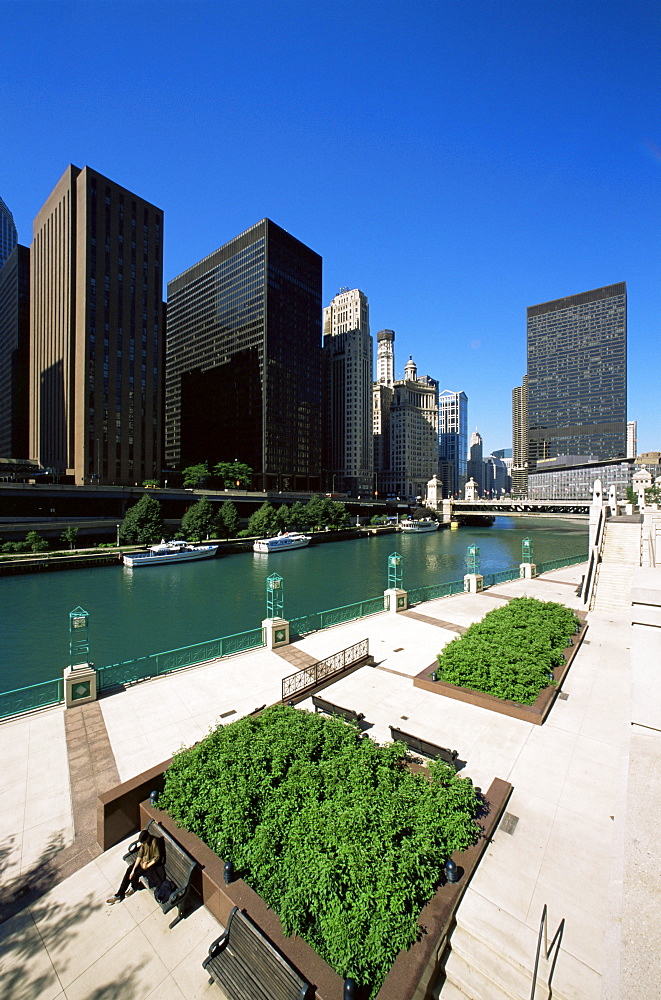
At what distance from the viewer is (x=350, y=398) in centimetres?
17688

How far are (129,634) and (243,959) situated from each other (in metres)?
27.2

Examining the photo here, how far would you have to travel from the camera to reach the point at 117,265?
301ft

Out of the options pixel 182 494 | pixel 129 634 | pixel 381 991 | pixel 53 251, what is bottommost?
pixel 129 634

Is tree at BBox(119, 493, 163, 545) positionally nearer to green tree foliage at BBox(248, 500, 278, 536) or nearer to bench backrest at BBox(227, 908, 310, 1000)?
green tree foliage at BBox(248, 500, 278, 536)

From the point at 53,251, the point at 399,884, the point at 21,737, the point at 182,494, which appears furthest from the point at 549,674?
the point at 53,251

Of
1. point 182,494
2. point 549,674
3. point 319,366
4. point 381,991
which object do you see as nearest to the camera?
point 381,991

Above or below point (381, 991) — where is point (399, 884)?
above

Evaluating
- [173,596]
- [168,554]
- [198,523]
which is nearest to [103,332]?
[198,523]

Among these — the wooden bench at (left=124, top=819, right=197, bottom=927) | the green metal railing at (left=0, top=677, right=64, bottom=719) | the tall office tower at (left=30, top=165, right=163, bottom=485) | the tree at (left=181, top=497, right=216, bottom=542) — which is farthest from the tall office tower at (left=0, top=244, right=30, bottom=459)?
the wooden bench at (left=124, top=819, right=197, bottom=927)

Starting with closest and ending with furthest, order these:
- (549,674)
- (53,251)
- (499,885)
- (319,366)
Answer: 1. (499,885)
2. (549,674)
3. (53,251)
4. (319,366)

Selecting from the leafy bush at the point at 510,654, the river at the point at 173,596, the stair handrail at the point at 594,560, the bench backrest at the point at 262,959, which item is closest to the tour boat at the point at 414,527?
the river at the point at 173,596

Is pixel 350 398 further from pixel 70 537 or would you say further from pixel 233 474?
pixel 70 537

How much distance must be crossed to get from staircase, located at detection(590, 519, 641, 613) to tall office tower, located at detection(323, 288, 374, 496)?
142372 mm

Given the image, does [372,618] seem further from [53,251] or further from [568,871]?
[53,251]
